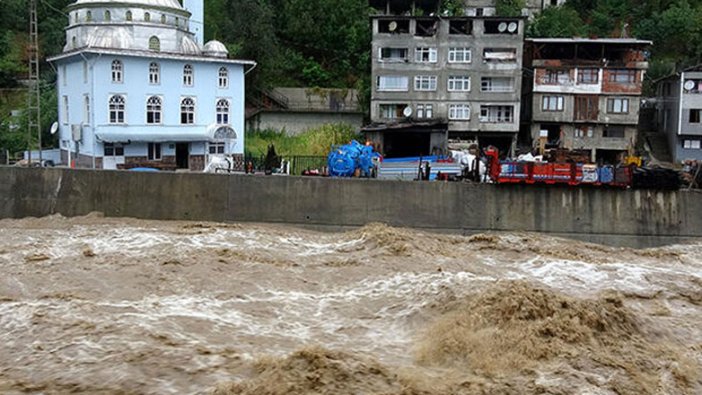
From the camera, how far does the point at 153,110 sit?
47.2m

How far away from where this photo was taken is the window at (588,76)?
51.4 metres

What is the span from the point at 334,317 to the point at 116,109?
31.0 meters

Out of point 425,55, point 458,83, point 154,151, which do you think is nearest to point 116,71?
point 154,151

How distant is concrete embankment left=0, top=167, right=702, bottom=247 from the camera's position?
33625 mm

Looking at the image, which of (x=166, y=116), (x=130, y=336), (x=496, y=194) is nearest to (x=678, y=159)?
(x=496, y=194)

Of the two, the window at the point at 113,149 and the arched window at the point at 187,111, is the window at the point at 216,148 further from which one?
the window at the point at 113,149

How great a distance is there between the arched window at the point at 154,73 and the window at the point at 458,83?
19.9 meters

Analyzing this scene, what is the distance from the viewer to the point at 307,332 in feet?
59.8

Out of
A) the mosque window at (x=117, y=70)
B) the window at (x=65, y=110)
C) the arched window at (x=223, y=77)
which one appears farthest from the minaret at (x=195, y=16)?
the window at (x=65, y=110)

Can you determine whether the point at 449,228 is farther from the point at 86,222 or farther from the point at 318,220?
the point at 86,222

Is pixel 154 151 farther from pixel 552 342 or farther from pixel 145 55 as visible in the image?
pixel 552 342

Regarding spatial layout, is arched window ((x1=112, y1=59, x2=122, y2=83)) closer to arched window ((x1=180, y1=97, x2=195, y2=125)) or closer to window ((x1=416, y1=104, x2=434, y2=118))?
arched window ((x1=180, y1=97, x2=195, y2=125))

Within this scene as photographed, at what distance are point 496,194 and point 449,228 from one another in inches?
105

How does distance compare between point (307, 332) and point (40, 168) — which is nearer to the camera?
point (307, 332)
